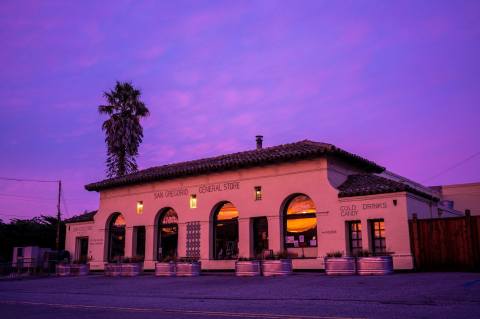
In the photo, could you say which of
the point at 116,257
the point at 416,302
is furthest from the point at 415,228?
the point at 116,257

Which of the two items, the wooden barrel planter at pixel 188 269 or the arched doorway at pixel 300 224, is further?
the arched doorway at pixel 300 224

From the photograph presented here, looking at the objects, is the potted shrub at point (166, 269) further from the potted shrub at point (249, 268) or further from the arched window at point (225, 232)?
the potted shrub at point (249, 268)

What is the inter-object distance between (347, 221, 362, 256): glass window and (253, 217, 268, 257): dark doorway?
4.29 m

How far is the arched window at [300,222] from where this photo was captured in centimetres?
2208

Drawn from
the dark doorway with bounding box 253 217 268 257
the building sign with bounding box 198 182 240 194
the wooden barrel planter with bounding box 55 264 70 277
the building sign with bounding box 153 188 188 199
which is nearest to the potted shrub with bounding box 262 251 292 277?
the dark doorway with bounding box 253 217 268 257

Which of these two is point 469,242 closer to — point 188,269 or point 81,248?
point 188,269

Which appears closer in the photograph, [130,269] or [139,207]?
[130,269]

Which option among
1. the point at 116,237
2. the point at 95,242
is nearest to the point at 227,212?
the point at 116,237

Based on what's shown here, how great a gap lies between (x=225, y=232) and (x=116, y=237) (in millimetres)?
9087

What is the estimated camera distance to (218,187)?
25.2m

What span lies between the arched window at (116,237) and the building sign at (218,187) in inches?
284

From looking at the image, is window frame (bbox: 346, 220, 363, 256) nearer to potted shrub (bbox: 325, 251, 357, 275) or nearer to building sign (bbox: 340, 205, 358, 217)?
building sign (bbox: 340, 205, 358, 217)

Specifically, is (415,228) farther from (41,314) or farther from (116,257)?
(116,257)

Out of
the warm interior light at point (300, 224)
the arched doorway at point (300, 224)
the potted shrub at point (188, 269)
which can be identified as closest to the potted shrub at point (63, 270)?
the potted shrub at point (188, 269)
